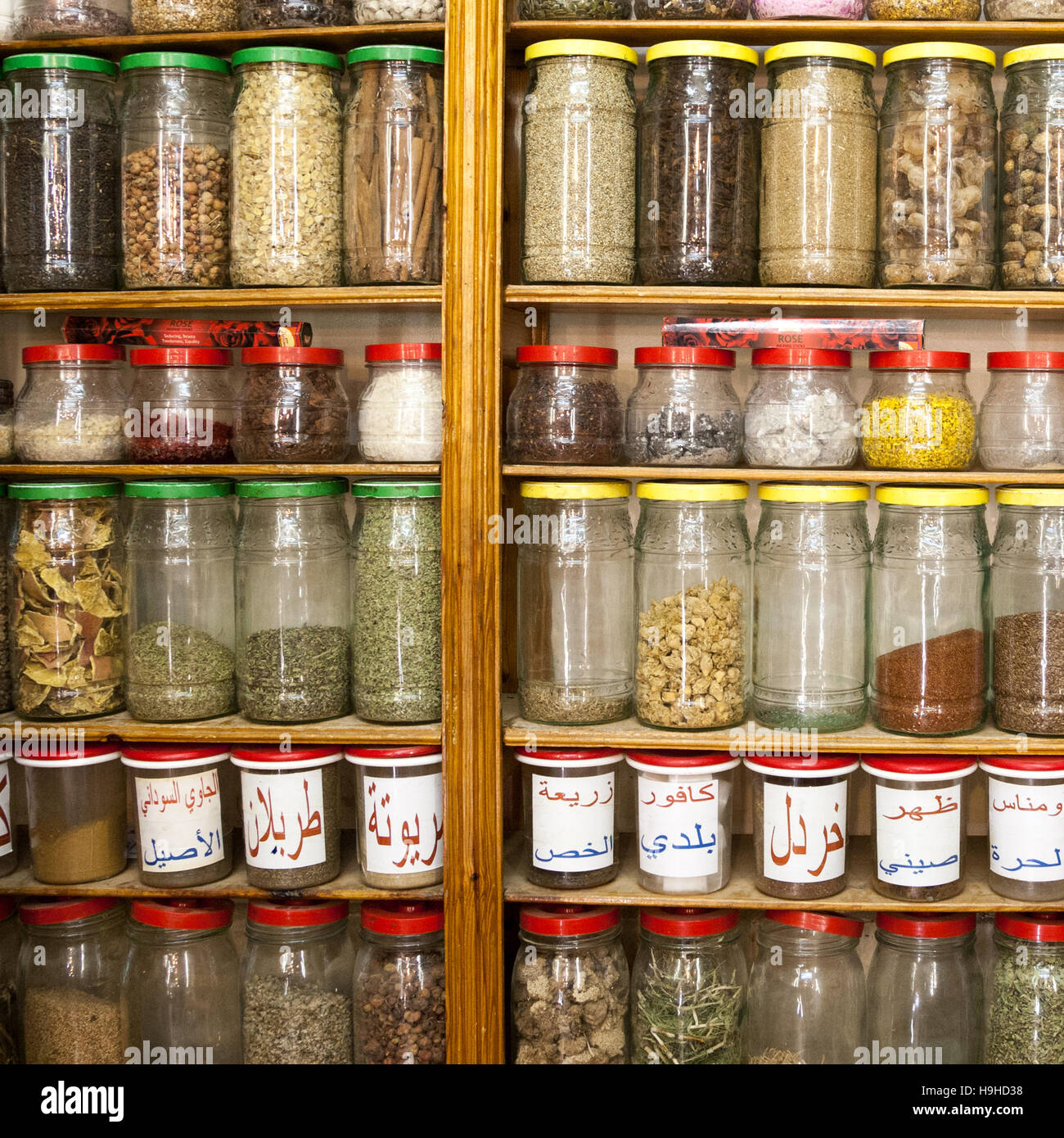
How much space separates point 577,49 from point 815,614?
3.27 feet

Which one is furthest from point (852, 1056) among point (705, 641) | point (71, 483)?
point (71, 483)

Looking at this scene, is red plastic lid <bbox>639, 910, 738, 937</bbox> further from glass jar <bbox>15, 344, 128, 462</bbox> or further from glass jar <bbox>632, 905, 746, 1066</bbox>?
glass jar <bbox>15, 344, 128, 462</bbox>

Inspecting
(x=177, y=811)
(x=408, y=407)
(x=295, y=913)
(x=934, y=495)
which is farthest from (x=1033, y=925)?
(x=177, y=811)

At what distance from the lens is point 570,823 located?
177 cm

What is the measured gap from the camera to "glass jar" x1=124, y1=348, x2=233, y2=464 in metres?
1.82

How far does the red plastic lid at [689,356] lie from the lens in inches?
68.6

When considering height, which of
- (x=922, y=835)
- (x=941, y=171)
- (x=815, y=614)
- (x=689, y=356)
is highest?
(x=941, y=171)

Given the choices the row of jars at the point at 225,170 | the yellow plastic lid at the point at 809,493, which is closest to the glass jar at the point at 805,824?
the yellow plastic lid at the point at 809,493

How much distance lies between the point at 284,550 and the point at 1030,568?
1239 mm

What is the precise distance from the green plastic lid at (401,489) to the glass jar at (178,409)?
28 cm

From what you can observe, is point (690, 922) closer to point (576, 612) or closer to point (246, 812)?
point (576, 612)

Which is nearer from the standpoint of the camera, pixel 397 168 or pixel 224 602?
pixel 397 168

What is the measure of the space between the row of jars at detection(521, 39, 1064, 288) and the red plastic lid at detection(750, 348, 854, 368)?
0.11m

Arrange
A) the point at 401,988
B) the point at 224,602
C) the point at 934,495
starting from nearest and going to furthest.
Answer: the point at 934,495
the point at 401,988
the point at 224,602
